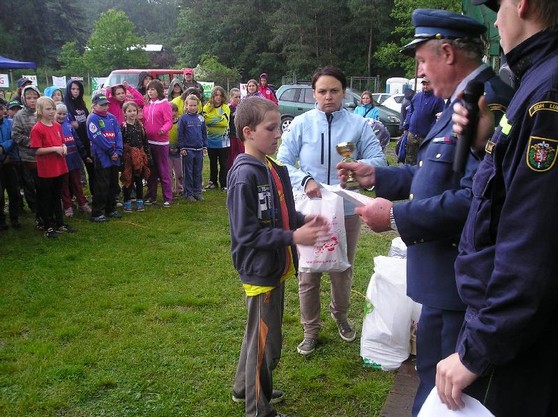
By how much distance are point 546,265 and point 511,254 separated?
0.27 feet

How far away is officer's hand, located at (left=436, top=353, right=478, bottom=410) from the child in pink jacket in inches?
291

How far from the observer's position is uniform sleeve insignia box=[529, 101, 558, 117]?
4.04 feet

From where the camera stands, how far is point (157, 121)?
328 inches

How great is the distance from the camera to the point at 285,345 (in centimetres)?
398

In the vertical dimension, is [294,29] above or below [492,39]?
above

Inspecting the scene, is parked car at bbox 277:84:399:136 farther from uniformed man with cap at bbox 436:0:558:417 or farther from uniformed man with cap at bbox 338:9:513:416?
uniformed man with cap at bbox 436:0:558:417

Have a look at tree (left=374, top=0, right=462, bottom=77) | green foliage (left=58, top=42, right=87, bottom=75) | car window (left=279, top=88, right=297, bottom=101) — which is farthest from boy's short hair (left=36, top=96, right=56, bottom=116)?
green foliage (left=58, top=42, right=87, bottom=75)

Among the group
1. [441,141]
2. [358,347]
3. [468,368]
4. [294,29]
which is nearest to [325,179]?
[358,347]

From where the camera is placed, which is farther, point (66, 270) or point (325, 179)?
point (66, 270)

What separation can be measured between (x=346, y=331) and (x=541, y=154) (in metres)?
3.00

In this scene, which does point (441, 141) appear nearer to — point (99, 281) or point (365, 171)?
point (365, 171)

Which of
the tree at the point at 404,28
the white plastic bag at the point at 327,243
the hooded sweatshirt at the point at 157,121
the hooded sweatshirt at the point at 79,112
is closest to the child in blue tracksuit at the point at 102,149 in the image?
the hooded sweatshirt at the point at 79,112

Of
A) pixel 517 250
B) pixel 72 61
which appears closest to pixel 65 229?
pixel 517 250

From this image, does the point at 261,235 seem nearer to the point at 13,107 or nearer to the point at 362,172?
the point at 362,172
